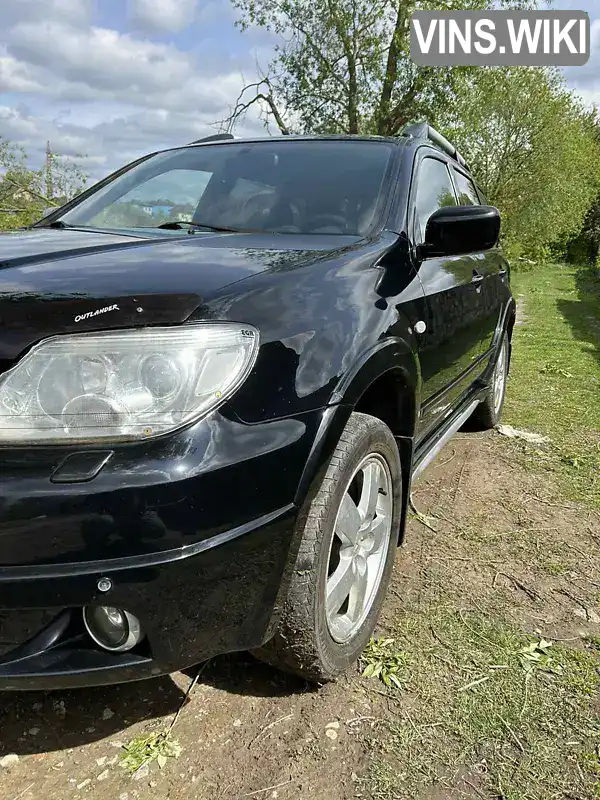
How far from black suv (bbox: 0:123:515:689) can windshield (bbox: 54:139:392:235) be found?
35 cm

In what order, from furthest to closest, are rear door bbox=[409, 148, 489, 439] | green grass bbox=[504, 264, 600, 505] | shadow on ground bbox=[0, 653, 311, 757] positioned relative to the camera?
green grass bbox=[504, 264, 600, 505] < rear door bbox=[409, 148, 489, 439] < shadow on ground bbox=[0, 653, 311, 757]

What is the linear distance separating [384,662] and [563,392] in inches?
174

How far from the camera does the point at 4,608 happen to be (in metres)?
1.36

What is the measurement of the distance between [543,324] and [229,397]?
10.5 metres

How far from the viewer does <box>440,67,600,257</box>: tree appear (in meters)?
22.9

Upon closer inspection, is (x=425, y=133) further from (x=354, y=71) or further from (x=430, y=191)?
(x=354, y=71)

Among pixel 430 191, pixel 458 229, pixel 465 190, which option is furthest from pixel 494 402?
pixel 458 229

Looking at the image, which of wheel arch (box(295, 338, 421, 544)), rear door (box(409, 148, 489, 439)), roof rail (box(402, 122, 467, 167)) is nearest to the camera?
wheel arch (box(295, 338, 421, 544))

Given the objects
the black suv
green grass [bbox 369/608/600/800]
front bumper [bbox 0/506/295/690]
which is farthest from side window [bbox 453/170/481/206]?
front bumper [bbox 0/506/295/690]

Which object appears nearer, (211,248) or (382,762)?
(382,762)

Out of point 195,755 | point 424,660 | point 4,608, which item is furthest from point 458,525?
point 4,608

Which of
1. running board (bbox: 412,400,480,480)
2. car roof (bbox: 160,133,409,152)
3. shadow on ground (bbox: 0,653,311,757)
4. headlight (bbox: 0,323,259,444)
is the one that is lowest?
shadow on ground (bbox: 0,653,311,757)

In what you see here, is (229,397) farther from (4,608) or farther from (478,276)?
(478,276)

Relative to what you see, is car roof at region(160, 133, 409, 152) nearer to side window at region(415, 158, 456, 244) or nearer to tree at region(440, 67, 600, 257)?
side window at region(415, 158, 456, 244)
